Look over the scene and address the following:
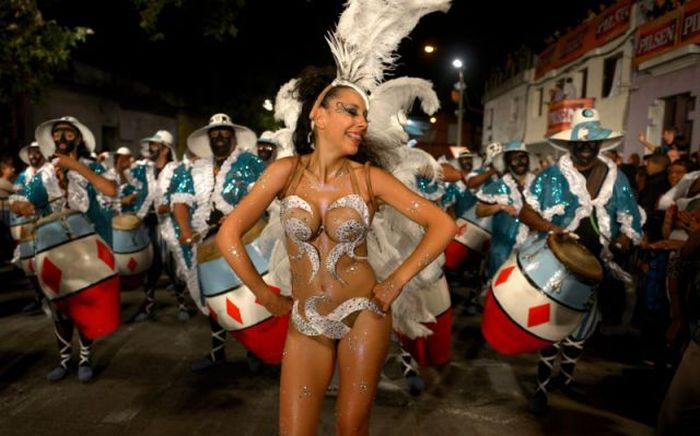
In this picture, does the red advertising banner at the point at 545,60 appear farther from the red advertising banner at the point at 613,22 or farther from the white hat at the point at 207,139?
the white hat at the point at 207,139

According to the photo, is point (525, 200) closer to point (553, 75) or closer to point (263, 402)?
point (263, 402)

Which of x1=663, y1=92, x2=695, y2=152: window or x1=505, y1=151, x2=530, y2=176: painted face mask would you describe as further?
x1=663, y1=92, x2=695, y2=152: window

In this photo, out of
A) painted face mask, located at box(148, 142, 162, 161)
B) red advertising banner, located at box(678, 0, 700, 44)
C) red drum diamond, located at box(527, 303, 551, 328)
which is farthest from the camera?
red advertising banner, located at box(678, 0, 700, 44)

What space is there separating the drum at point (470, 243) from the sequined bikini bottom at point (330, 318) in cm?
455

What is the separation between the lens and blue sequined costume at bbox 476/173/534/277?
20.5ft

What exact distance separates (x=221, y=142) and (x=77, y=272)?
172cm

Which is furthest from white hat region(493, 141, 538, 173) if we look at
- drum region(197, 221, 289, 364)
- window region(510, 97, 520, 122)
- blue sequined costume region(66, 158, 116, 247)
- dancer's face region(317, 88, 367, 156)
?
window region(510, 97, 520, 122)

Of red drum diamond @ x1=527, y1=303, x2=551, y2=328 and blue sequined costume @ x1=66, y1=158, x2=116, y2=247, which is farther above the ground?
blue sequined costume @ x1=66, y1=158, x2=116, y2=247

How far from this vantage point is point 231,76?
2269 centimetres

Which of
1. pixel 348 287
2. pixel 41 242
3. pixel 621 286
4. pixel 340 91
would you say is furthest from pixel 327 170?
pixel 621 286

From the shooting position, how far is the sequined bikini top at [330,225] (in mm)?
2516

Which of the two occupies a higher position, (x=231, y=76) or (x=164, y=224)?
(x=231, y=76)

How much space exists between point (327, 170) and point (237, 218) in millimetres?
475

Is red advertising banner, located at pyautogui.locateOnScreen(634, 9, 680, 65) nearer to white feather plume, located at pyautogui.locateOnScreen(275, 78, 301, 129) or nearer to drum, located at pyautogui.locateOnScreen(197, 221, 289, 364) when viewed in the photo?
white feather plume, located at pyautogui.locateOnScreen(275, 78, 301, 129)
